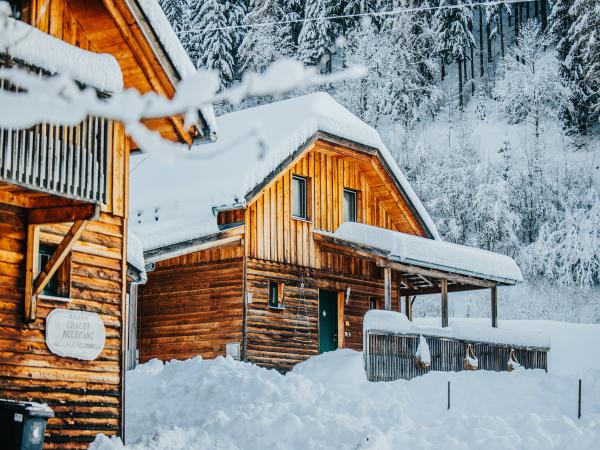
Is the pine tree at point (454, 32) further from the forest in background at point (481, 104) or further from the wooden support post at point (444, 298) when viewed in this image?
the wooden support post at point (444, 298)

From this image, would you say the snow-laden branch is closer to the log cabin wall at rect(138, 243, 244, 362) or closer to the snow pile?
the snow pile

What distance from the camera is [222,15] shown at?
228ft

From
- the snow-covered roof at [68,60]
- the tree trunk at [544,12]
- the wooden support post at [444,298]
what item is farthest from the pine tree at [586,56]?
the snow-covered roof at [68,60]

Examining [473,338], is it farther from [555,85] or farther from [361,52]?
[361,52]

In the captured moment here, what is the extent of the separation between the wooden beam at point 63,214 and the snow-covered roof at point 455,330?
9.88m

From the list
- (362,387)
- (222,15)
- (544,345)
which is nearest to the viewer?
(362,387)

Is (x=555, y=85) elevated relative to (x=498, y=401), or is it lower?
elevated

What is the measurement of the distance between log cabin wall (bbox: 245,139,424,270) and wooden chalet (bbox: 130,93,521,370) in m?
0.04

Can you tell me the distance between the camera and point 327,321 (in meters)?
25.5

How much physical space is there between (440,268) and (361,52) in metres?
41.5

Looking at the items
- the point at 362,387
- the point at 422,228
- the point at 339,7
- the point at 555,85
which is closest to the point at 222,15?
the point at 339,7

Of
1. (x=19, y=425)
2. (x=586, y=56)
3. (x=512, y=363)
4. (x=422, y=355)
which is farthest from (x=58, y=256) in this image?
(x=586, y=56)

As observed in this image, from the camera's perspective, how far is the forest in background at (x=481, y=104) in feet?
166

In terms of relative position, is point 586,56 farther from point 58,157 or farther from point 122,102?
point 122,102
